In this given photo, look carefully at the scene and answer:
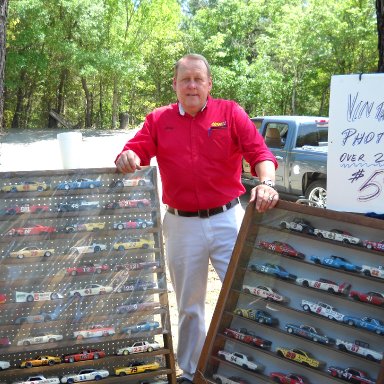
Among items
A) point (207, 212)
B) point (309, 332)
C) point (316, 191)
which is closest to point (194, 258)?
point (207, 212)

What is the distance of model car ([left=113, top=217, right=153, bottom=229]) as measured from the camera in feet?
10.7

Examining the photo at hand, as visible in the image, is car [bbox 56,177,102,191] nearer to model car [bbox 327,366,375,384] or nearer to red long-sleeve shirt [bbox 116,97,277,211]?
red long-sleeve shirt [bbox 116,97,277,211]

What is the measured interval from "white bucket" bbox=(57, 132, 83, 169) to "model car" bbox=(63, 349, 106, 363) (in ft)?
4.17

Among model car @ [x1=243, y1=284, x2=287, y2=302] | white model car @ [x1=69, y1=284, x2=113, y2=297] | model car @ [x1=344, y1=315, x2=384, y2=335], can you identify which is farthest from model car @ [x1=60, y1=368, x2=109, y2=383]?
model car @ [x1=344, y1=315, x2=384, y2=335]

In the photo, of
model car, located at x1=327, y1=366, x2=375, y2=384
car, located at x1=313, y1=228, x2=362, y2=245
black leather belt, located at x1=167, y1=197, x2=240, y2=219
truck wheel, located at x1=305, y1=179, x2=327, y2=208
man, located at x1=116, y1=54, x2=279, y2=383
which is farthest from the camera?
truck wheel, located at x1=305, y1=179, x2=327, y2=208

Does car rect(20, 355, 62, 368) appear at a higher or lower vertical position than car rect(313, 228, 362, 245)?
lower

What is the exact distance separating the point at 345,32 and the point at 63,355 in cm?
2341

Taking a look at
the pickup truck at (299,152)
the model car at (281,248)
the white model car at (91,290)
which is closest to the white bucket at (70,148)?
the white model car at (91,290)

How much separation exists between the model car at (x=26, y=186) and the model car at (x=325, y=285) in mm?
1543

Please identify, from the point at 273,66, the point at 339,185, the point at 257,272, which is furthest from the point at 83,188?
the point at 273,66

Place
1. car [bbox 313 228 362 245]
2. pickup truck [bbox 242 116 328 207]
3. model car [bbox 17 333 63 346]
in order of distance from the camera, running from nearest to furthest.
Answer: car [bbox 313 228 362 245]
model car [bbox 17 333 63 346]
pickup truck [bbox 242 116 328 207]

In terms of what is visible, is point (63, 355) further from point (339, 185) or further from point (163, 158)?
point (339, 185)

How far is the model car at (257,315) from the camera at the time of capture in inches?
113

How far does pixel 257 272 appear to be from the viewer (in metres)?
2.95
